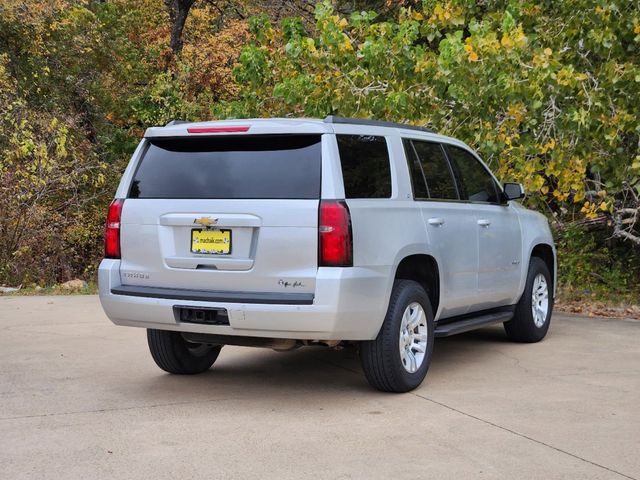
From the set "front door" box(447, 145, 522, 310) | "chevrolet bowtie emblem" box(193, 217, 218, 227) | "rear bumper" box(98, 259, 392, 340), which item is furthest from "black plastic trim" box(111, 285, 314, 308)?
"front door" box(447, 145, 522, 310)

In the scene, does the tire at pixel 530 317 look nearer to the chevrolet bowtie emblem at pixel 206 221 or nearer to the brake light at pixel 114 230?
the chevrolet bowtie emblem at pixel 206 221

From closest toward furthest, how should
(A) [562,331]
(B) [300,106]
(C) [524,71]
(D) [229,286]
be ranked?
(D) [229,286], (A) [562,331], (C) [524,71], (B) [300,106]

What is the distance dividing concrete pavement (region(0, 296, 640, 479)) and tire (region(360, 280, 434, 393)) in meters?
0.13

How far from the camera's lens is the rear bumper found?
6117 millimetres

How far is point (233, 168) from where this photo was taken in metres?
6.58

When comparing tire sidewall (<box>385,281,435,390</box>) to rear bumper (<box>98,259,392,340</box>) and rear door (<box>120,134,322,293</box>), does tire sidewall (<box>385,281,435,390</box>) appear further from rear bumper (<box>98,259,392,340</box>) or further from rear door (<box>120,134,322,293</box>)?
rear door (<box>120,134,322,293</box>)

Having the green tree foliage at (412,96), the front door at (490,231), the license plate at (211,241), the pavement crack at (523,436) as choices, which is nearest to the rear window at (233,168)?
the license plate at (211,241)

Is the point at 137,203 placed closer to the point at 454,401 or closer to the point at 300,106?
the point at 454,401

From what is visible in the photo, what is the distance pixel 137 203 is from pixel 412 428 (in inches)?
100

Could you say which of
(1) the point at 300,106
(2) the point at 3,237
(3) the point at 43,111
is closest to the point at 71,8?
(3) the point at 43,111

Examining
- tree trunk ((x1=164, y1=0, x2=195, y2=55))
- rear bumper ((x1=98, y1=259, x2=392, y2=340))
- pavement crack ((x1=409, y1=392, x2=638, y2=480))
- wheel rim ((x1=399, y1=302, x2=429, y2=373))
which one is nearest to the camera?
pavement crack ((x1=409, y1=392, x2=638, y2=480))

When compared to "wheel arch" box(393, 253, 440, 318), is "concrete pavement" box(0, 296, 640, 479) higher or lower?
lower

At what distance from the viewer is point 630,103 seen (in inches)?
436

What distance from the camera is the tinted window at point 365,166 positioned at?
21.3ft
